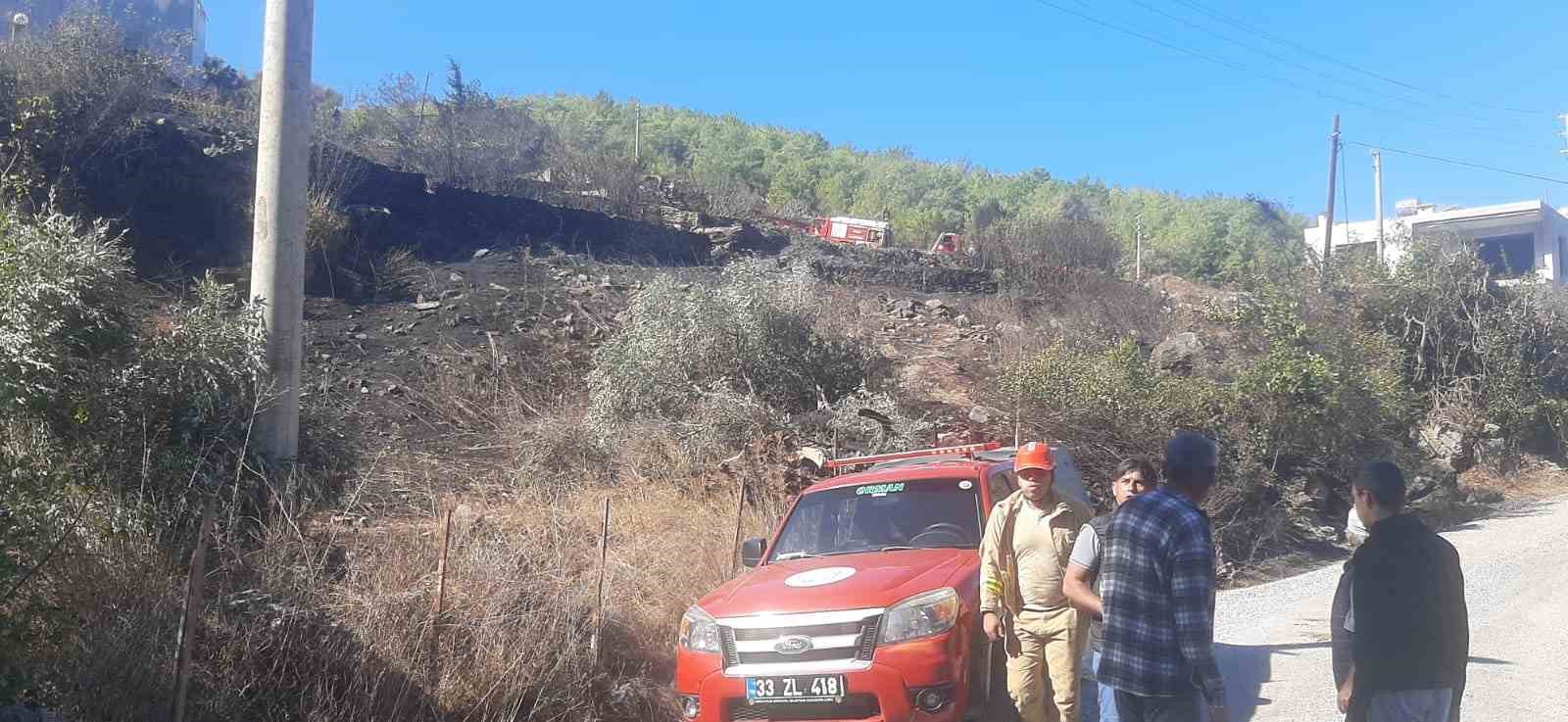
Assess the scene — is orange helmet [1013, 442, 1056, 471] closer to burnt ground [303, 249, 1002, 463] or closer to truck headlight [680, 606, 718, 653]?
truck headlight [680, 606, 718, 653]

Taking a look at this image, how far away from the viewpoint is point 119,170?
2041 cm

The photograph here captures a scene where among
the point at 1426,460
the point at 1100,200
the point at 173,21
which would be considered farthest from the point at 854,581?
the point at 1100,200

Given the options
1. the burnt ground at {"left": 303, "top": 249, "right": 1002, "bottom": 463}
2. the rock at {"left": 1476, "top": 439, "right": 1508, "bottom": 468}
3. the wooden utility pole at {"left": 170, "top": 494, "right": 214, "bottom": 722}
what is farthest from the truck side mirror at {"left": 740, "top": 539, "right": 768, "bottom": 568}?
the rock at {"left": 1476, "top": 439, "right": 1508, "bottom": 468}

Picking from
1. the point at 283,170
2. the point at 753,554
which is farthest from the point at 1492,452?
the point at 283,170

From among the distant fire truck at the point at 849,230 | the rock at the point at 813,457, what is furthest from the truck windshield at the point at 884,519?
the distant fire truck at the point at 849,230

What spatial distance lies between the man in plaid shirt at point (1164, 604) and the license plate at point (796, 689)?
200cm

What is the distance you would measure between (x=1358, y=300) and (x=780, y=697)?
69.0ft

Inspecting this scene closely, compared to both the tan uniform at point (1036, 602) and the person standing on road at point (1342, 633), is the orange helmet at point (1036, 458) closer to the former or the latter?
the tan uniform at point (1036, 602)

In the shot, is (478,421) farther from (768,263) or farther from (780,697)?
(780,697)

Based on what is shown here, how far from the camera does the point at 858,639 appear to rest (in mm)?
5859

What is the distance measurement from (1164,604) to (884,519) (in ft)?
11.3

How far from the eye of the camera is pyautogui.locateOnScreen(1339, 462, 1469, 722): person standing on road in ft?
12.9

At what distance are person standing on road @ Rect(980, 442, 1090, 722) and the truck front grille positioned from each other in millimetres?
656

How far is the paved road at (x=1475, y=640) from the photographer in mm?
7020
